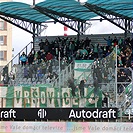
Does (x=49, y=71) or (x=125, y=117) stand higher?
(x=49, y=71)

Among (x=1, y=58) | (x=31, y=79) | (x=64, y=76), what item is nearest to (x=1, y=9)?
(x=31, y=79)

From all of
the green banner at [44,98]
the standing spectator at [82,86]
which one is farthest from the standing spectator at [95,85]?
the standing spectator at [82,86]

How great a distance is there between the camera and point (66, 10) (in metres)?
35.6

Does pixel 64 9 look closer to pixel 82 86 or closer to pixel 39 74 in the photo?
pixel 39 74

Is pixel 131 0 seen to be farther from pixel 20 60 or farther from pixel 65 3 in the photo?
pixel 20 60

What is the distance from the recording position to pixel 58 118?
83.7ft

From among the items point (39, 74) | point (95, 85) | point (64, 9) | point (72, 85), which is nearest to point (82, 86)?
point (72, 85)

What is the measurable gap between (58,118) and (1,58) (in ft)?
141

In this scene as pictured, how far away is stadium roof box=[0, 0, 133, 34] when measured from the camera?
107 ft

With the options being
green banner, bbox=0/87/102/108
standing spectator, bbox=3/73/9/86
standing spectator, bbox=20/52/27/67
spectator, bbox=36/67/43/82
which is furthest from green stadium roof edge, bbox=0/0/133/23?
green banner, bbox=0/87/102/108

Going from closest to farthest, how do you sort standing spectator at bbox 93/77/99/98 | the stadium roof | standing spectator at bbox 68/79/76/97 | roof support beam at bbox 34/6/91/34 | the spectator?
1. standing spectator at bbox 93/77/99/98
2. standing spectator at bbox 68/79/76/97
3. the spectator
4. the stadium roof
5. roof support beam at bbox 34/6/91/34

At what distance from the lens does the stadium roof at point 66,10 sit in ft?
107

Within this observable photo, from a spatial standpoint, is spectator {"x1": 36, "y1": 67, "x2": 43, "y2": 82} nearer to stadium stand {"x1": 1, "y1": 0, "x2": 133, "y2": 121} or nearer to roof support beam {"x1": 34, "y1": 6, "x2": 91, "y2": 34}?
stadium stand {"x1": 1, "y1": 0, "x2": 133, "y2": 121}

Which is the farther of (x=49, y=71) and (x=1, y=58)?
(x=1, y=58)
